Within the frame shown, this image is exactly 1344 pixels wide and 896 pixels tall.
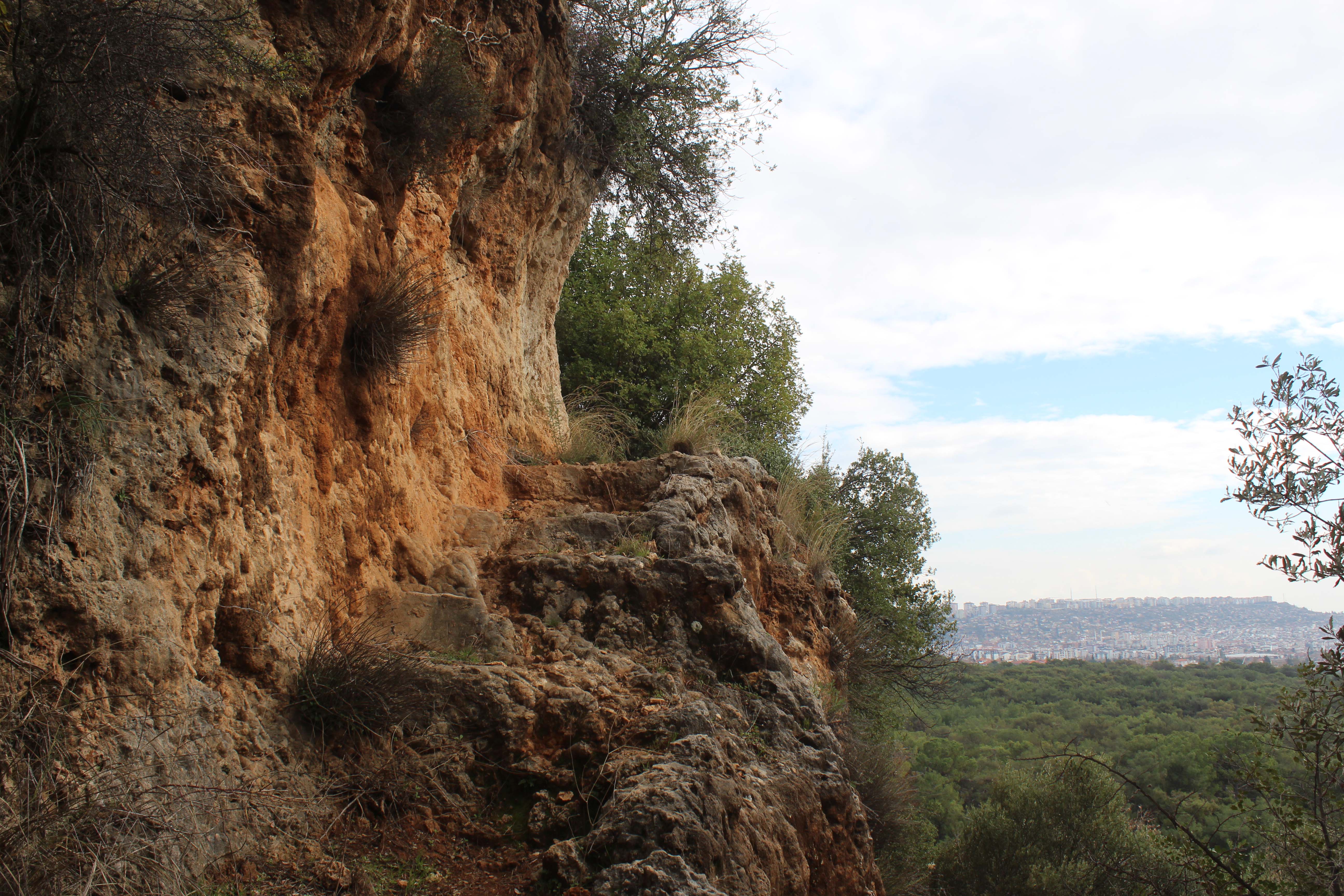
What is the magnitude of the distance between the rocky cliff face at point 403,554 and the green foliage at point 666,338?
575 centimetres

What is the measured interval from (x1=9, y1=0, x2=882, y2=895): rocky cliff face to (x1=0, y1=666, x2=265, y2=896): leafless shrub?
4.7 inches

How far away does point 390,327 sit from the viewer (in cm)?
492

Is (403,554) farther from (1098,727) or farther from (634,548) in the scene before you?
(1098,727)

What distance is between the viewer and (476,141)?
6355mm

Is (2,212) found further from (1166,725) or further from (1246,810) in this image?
(1166,725)

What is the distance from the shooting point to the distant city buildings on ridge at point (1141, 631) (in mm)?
22656

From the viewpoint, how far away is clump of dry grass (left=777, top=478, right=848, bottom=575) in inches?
369

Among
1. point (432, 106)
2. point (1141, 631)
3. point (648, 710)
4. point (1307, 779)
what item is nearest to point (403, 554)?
point (648, 710)

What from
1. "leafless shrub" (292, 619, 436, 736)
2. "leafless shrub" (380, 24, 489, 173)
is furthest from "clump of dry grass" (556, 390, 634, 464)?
"leafless shrub" (292, 619, 436, 736)

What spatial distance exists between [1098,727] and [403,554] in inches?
1108

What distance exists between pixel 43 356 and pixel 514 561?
119 inches

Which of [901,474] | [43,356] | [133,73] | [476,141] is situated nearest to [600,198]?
[476,141]

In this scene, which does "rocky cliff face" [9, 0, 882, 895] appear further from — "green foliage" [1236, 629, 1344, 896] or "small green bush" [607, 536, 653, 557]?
"green foliage" [1236, 629, 1344, 896]

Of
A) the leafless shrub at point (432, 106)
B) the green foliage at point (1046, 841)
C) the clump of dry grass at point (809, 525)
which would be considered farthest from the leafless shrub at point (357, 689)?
the green foliage at point (1046, 841)
